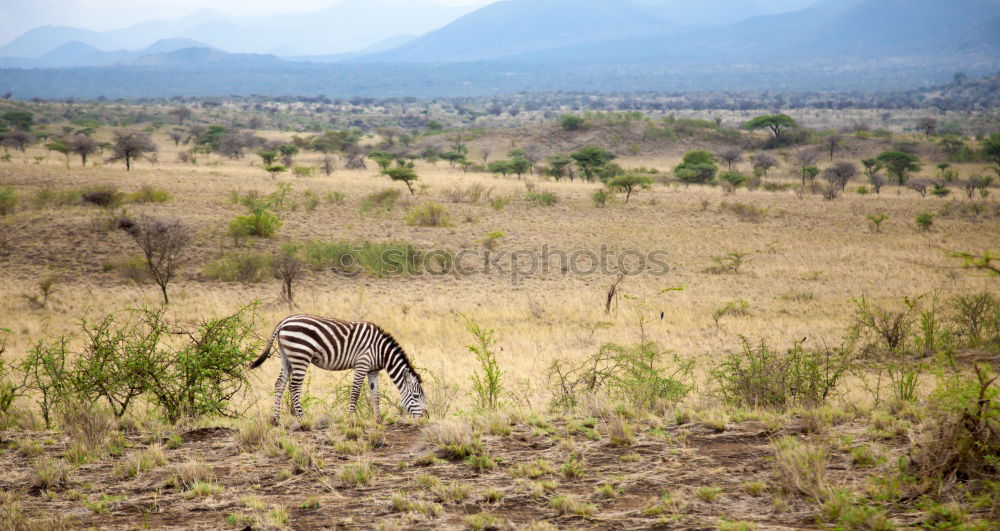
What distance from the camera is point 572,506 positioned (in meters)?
5.41

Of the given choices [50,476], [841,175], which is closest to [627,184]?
[841,175]

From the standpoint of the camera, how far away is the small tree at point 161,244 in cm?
2052

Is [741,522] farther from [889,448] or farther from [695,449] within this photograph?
[889,448]

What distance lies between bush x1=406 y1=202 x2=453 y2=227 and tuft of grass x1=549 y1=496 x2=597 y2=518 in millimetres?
23999

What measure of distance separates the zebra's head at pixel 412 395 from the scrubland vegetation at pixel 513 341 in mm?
199

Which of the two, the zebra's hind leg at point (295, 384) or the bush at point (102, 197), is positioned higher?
the bush at point (102, 197)

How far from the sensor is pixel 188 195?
2992 centimetres

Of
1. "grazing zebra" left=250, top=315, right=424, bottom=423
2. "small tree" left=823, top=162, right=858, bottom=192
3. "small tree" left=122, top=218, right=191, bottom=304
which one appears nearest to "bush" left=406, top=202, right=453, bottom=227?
"small tree" left=122, top=218, right=191, bottom=304

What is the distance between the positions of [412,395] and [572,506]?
3954 mm

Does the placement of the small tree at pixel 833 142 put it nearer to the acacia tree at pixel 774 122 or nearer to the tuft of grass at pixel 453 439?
the acacia tree at pixel 774 122

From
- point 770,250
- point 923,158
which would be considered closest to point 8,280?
point 770,250

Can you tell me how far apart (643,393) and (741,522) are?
3.78 metres

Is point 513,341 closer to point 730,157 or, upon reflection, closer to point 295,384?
point 295,384

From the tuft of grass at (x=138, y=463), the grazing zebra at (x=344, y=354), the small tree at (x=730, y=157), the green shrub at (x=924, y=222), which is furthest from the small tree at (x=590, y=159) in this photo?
the tuft of grass at (x=138, y=463)
